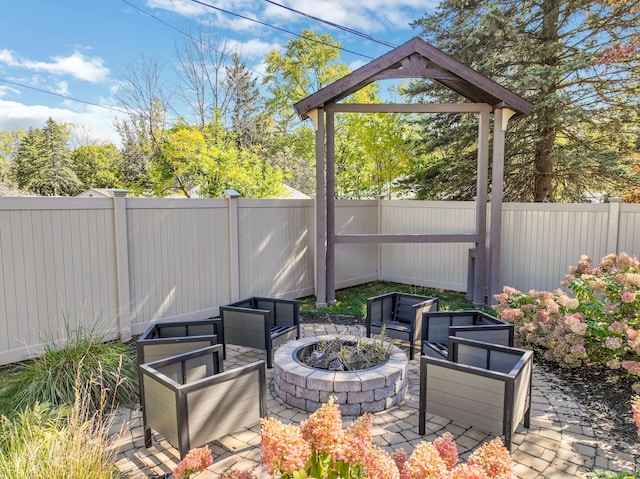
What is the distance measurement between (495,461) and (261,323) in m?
3.16

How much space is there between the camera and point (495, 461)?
1269 millimetres

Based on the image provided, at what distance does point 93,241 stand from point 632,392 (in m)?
5.48

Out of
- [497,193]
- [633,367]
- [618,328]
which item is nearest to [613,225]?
[497,193]

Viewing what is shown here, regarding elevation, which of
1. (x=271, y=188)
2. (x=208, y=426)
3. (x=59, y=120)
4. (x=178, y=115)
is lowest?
(x=208, y=426)

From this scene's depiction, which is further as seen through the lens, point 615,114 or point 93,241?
point 615,114

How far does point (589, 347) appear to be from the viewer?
155 inches

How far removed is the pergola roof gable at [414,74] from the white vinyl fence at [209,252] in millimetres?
1615

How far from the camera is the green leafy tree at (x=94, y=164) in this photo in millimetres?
20797

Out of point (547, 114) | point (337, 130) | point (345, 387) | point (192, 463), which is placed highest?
point (337, 130)

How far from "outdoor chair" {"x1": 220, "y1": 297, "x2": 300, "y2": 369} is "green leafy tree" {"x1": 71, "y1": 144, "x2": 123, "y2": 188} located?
1836 cm

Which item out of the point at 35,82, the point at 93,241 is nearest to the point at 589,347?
the point at 93,241

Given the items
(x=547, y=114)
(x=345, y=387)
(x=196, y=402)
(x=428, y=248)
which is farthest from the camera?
(x=547, y=114)

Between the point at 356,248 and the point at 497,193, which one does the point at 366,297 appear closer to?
the point at 356,248

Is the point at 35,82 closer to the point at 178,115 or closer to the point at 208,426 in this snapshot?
the point at 178,115
